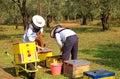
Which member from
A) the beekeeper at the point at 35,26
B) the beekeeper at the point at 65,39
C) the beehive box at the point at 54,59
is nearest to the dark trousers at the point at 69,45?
the beekeeper at the point at 65,39

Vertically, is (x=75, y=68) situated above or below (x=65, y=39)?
below

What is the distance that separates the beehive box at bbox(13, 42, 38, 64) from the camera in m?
8.31

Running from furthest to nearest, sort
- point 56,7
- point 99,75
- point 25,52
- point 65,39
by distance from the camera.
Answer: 1. point 56,7
2. point 65,39
3. point 25,52
4. point 99,75

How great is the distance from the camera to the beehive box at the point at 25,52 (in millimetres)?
8312

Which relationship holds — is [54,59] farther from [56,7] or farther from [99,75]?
[56,7]

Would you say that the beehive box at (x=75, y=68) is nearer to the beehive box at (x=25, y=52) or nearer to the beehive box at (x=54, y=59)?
the beehive box at (x=54, y=59)

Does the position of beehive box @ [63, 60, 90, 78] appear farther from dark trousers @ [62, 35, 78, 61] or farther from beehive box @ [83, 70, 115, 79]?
beehive box @ [83, 70, 115, 79]

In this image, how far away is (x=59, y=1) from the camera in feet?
123

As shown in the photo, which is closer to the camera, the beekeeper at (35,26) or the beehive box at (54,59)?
the beekeeper at (35,26)

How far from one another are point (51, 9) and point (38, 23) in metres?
28.7

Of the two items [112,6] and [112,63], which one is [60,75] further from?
[112,6]

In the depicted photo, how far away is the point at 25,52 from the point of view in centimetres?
834

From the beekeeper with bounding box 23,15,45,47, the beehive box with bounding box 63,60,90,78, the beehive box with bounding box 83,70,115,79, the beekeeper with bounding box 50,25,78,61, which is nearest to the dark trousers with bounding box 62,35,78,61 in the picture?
the beekeeper with bounding box 50,25,78,61

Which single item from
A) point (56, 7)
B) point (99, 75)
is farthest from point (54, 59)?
point (56, 7)
